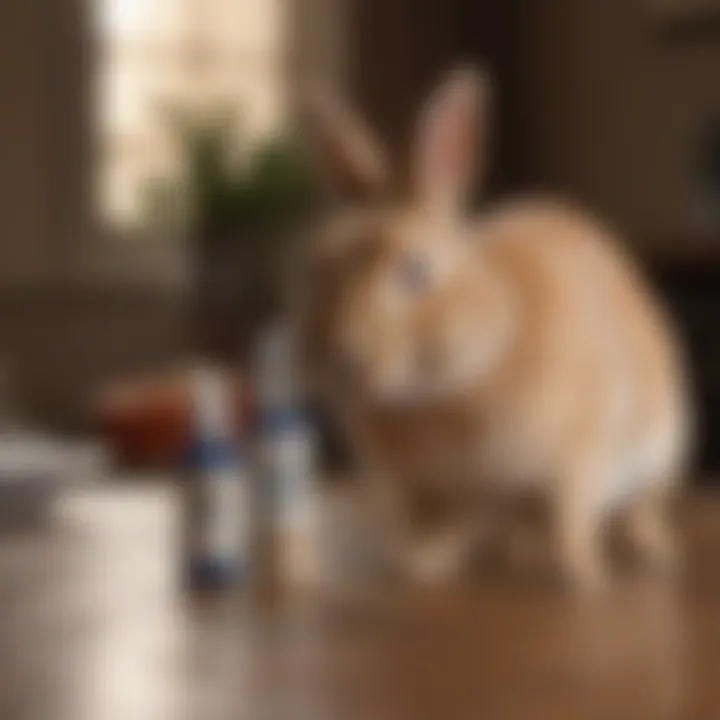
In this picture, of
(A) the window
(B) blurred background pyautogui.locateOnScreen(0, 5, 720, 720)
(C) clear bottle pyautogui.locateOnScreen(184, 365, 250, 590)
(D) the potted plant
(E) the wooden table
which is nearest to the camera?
(E) the wooden table

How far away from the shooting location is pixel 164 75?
8.38ft

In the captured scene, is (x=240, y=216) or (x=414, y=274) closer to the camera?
(x=414, y=274)

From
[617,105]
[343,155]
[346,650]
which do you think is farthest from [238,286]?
[346,650]

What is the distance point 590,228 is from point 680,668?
1.53 ft

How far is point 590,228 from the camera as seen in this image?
1.17 metres

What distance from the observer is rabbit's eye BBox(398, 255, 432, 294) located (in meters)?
0.97

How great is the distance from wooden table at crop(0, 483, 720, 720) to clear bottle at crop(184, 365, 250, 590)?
0.10 ft

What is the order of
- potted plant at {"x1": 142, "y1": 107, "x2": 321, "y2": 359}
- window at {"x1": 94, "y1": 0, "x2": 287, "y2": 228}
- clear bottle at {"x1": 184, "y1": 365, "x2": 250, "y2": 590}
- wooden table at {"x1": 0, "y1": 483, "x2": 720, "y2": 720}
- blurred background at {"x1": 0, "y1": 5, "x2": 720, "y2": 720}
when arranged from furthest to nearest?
1. window at {"x1": 94, "y1": 0, "x2": 287, "y2": 228}
2. potted plant at {"x1": 142, "y1": 107, "x2": 321, "y2": 359}
3. blurred background at {"x1": 0, "y1": 5, "x2": 720, "y2": 720}
4. clear bottle at {"x1": 184, "y1": 365, "x2": 250, "y2": 590}
5. wooden table at {"x1": 0, "y1": 483, "x2": 720, "y2": 720}

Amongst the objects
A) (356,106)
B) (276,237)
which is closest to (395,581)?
(276,237)

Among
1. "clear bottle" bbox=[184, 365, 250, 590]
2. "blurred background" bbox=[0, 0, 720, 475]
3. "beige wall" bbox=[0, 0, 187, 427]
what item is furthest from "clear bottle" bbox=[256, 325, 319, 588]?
"beige wall" bbox=[0, 0, 187, 427]

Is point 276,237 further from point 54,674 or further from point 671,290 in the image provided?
point 54,674

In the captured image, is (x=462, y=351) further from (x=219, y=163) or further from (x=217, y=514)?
(x=219, y=163)

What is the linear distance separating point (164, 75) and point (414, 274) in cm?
166

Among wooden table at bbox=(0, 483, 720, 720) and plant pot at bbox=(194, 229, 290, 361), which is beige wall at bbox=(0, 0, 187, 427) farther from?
wooden table at bbox=(0, 483, 720, 720)
